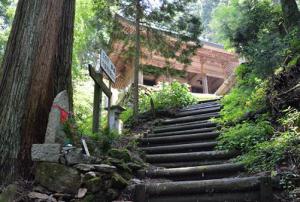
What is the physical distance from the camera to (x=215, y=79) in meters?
21.8

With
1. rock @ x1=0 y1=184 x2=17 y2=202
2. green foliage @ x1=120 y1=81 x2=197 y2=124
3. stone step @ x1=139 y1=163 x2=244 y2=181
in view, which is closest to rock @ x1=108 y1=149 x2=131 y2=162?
stone step @ x1=139 y1=163 x2=244 y2=181

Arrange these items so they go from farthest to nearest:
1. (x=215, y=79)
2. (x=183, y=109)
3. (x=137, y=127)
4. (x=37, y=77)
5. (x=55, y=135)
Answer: (x=215, y=79)
(x=183, y=109)
(x=137, y=127)
(x=37, y=77)
(x=55, y=135)

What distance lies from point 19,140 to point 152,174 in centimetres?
204

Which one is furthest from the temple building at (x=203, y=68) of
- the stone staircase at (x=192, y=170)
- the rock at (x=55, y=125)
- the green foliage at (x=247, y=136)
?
the rock at (x=55, y=125)

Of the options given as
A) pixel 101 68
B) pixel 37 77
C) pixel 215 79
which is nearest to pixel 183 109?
pixel 101 68

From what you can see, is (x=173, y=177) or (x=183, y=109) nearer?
(x=173, y=177)

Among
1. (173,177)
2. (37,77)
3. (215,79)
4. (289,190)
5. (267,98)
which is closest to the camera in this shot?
(289,190)

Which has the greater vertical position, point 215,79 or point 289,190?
point 215,79

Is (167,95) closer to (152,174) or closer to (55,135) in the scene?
(152,174)

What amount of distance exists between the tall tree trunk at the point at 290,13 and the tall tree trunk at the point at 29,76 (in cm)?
558

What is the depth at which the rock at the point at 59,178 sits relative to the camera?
12.0ft

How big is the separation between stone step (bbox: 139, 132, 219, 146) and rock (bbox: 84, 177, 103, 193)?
3000 millimetres

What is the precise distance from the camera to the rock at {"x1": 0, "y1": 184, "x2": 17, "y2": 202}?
139 inches

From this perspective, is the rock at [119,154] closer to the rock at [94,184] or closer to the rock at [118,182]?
the rock at [118,182]
